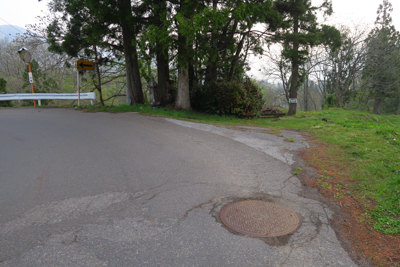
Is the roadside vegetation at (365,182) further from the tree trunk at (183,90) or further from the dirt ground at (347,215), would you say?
the tree trunk at (183,90)

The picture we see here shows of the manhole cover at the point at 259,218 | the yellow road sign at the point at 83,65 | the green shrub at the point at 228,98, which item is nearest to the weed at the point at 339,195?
A: the manhole cover at the point at 259,218

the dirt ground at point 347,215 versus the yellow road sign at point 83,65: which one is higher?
the yellow road sign at point 83,65

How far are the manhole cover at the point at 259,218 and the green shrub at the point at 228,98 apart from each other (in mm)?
10507

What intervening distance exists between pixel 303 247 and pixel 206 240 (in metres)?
1.11

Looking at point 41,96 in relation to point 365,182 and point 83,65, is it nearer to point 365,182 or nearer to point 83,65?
point 83,65

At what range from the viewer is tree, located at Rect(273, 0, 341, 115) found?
14867mm

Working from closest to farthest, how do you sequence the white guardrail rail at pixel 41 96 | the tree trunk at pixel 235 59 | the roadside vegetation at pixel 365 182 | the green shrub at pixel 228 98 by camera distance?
the roadside vegetation at pixel 365 182
the green shrub at pixel 228 98
the tree trunk at pixel 235 59
the white guardrail rail at pixel 41 96

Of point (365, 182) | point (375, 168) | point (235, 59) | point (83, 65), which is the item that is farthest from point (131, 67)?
point (365, 182)

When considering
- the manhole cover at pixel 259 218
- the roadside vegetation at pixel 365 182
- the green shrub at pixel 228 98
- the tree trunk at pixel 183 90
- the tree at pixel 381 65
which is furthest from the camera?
the tree at pixel 381 65

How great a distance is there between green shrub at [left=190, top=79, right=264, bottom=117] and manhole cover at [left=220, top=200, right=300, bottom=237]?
10507mm

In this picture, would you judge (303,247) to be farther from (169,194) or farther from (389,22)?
(389,22)

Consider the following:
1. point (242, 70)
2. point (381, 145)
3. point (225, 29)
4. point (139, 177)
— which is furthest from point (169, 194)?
point (242, 70)

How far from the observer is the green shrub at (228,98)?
555 inches

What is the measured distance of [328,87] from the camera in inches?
1404
